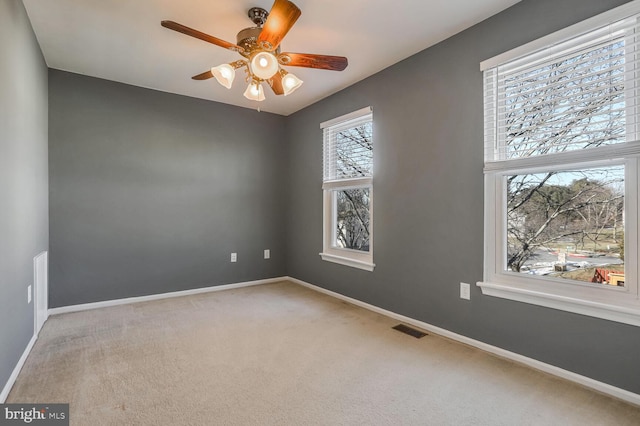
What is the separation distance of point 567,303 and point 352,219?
2.24m

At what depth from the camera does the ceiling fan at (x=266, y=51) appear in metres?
1.84

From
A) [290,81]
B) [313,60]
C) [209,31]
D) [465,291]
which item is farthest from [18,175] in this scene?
[465,291]

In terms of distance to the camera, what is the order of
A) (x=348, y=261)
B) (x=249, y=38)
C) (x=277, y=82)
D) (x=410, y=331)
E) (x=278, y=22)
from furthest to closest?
(x=348, y=261), (x=410, y=331), (x=277, y=82), (x=249, y=38), (x=278, y=22)

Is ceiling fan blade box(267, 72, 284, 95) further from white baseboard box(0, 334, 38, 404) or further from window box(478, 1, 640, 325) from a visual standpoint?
white baseboard box(0, 334, 38, 404)

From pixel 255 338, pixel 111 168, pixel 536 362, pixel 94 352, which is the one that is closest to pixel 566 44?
pixel 536 362

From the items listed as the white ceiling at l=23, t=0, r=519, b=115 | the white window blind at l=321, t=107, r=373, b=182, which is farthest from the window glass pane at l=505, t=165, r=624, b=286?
the white window blind at l=321, t=107, r=373, b=182

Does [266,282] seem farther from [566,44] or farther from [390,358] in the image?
[566,44]

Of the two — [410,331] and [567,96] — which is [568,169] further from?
[410,331]

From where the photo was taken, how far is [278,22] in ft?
6.03

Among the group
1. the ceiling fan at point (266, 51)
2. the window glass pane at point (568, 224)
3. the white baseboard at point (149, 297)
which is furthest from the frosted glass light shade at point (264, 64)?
the white baseboard at point (149, 297)

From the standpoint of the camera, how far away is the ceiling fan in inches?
72.3

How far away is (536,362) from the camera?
7.14ft

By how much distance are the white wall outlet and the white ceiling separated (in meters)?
2.05

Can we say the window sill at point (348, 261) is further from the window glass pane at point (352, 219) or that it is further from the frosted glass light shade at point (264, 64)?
the frosted glass light shade at point (264, 64)
